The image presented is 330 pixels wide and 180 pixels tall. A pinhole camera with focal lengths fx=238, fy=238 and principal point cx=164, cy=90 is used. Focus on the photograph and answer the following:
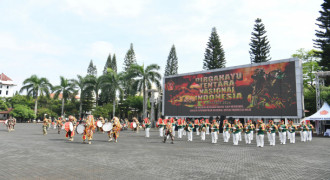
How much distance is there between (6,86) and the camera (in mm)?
102312

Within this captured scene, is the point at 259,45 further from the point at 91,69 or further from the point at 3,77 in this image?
the point at 3,77

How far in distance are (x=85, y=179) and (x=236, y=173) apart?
4.44 m

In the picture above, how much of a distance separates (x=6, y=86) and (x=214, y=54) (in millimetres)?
92389

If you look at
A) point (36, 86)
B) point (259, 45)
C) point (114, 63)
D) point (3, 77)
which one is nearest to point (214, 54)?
point (259, 45)

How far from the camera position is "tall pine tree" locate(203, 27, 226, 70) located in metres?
55.9

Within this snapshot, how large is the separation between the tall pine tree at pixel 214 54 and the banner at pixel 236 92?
21.7 meters

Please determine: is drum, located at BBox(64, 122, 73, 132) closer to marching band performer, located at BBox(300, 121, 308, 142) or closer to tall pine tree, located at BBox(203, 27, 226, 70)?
marching band performer, located at BBox(300, 121, 308, 142)

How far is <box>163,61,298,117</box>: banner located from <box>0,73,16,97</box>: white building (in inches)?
3618

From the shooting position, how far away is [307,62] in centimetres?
4559

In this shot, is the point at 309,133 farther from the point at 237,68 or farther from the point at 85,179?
the point at 85,179

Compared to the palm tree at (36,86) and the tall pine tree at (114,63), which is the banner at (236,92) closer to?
the palm tree at (36,86)

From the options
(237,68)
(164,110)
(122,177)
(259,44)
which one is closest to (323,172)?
(122,177)

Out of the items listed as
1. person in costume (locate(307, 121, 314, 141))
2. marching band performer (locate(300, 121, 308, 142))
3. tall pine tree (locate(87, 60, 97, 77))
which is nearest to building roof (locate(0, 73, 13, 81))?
tall pine tree (locate(87, 60, 97, 77))

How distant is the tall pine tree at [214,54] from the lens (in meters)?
55.9
